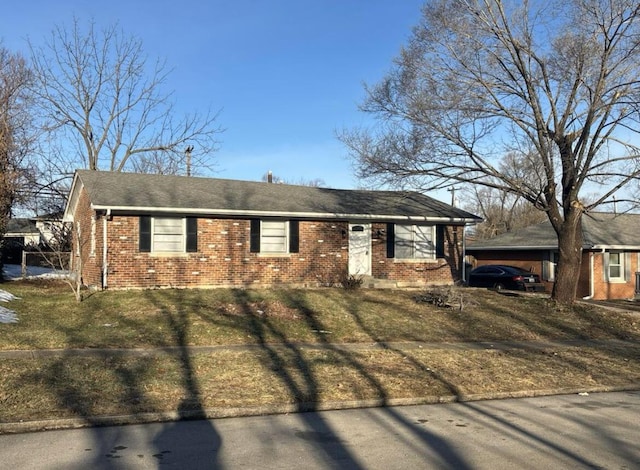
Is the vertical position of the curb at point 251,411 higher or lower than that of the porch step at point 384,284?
lower

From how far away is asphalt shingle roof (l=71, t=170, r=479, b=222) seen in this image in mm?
17188

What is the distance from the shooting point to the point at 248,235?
59.7 feet

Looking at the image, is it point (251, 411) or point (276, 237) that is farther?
point (276, 237)

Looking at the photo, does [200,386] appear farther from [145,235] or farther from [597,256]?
[597,256]

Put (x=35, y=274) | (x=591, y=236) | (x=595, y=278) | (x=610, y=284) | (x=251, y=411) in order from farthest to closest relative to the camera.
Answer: (x=35, y=274) → (x=591, y=236) → (x=610, y=284) → (x=595, y=278) → (x=251, y=411)

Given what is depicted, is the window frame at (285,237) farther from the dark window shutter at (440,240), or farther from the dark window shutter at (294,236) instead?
the dark window shutter at (440,240)

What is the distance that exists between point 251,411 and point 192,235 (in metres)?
10.9

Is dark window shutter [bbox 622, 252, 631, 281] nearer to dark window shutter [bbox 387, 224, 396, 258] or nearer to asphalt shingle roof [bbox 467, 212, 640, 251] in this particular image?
asphalt shingle roof [bbox 467, 212, 640, 251]

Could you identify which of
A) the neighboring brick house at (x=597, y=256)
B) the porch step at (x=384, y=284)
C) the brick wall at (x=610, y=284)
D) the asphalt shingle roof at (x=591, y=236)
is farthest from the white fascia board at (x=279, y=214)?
the brick wall at (x=610, y=284)

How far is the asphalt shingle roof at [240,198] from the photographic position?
1719 centimetres

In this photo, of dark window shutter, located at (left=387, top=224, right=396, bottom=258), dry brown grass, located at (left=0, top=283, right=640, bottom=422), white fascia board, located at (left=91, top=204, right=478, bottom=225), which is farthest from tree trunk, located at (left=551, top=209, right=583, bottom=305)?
dark window shutter, located at (left=387, top=224, right=396, bottom=258)

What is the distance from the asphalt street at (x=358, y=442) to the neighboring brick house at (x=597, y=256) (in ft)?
58.8

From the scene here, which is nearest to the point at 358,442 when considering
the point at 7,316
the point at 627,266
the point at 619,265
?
the point at 7,316

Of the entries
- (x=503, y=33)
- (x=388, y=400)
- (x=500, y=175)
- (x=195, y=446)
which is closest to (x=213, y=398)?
(x=195, y=446)
